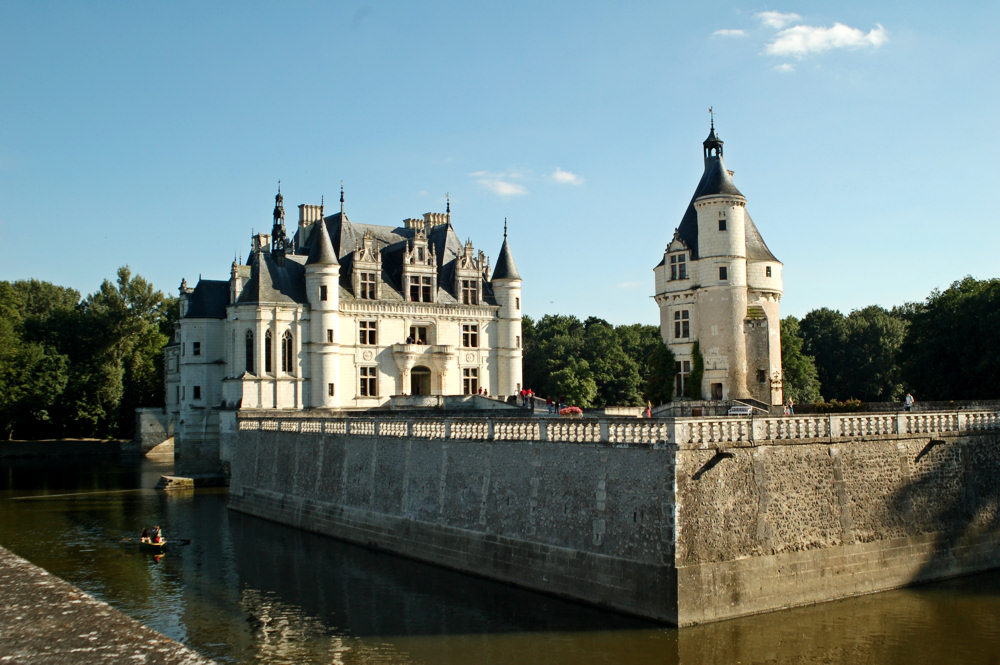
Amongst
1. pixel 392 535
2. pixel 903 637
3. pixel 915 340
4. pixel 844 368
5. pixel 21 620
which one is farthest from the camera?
pixel 844 368

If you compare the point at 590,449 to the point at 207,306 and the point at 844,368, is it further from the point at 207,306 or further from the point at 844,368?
the point at 844,368

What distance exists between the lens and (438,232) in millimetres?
51500

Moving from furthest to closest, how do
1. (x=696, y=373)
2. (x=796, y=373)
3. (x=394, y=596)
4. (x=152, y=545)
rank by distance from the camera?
(x=796, y=373) → (x=696, y=373) → (x=152, y=545) → (x=394, y=596)

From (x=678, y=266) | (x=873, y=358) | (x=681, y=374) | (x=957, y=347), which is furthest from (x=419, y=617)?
(x=873, y=358)

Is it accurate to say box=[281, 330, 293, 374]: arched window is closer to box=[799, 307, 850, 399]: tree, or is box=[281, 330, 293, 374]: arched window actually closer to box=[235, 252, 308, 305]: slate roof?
box=[235, 252, 308, 305]: slate roof

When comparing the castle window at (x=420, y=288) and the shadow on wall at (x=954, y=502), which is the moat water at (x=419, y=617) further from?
the castle window at (x=420, y=288)

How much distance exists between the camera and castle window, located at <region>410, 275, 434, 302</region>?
47.6m

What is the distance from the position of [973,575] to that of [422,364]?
31.5m

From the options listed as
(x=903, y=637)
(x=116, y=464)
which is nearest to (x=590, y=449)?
(x=903, y=637)

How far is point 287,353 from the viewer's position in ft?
143

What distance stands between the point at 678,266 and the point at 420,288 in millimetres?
14935

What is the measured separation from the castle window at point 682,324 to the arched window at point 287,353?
18196 millimetres

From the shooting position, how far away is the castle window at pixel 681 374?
37.8 m

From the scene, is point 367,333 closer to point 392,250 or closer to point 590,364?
point 392,250
